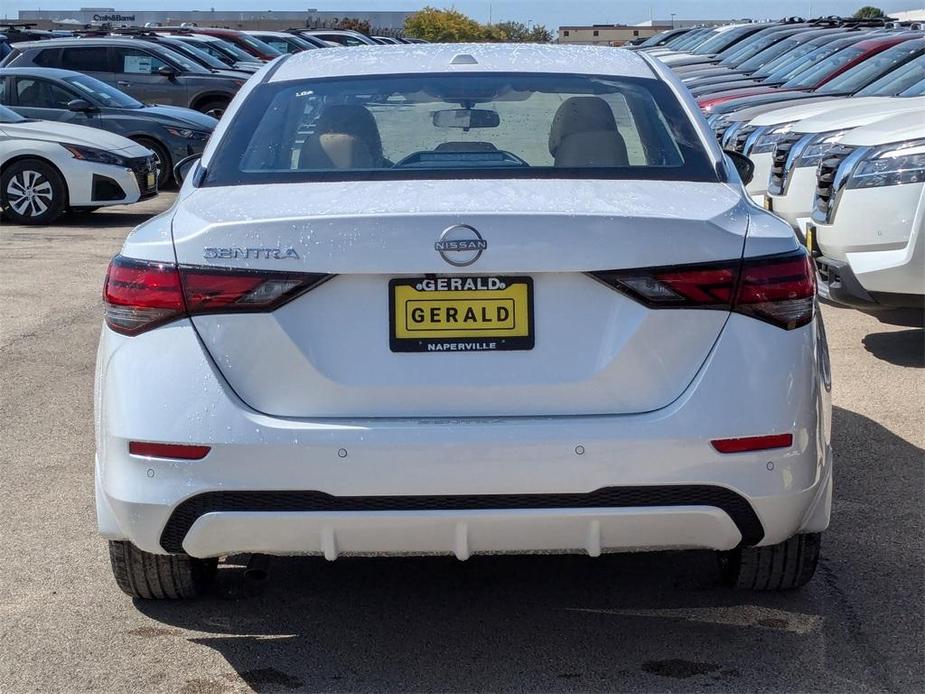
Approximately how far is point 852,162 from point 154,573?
5.04 metres

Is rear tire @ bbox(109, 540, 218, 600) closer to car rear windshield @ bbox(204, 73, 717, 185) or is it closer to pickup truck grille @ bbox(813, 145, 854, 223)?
car rear windshield @ bbox(204, 73, 717, 185)

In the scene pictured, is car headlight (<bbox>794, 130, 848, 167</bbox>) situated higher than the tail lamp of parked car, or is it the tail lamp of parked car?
the tail lamp of parked car

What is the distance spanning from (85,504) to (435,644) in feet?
6.15

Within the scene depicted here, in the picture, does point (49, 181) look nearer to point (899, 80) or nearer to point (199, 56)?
point (899, 80)

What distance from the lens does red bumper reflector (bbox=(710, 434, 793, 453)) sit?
3449 mm

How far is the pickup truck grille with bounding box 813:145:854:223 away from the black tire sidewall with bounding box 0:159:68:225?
28.1ft

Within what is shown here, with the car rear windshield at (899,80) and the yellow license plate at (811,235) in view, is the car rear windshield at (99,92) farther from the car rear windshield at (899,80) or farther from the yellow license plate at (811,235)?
the yellow license plate at (811,235)

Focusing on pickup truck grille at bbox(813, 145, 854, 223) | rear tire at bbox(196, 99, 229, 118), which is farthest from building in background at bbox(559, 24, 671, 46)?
pickup truck grille at bbox(813, 145, 854, 223)

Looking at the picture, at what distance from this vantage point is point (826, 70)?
1631 centimetres

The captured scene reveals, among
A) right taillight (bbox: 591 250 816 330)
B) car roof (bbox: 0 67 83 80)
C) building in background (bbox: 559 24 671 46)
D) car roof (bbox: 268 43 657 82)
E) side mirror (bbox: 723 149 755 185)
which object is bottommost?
building in background (bbox: 559 24 671 46)

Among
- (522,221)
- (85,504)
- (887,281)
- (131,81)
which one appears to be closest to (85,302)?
(85,504)

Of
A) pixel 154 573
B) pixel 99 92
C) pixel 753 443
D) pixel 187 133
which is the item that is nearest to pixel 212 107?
pixel 99 92

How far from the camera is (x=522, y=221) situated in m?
3.40

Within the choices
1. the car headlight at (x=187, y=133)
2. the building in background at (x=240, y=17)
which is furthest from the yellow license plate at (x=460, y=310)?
the building in background at (x=240, y=17)
